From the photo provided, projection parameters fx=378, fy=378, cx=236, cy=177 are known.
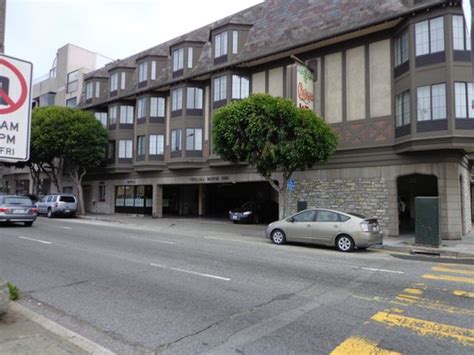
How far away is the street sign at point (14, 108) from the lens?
14.4 feet

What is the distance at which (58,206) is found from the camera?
27859 mm

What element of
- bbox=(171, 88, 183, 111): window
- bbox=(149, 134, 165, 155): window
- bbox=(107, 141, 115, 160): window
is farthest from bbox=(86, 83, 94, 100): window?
bbox=(171, 88, 183, 111): window

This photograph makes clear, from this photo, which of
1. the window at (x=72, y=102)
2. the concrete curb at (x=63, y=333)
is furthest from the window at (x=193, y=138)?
the concrete curb at (x=63, y=333)

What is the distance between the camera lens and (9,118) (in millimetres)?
4434

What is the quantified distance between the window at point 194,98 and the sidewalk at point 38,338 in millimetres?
22852

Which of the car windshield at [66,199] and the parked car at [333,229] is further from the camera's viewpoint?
the car windshield at [66,199]

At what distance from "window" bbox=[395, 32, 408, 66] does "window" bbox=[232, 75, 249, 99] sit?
29.9 feet

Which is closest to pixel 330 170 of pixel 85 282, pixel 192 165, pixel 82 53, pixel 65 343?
pixel 192 165

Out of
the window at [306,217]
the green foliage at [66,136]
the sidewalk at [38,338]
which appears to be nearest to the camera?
the sidewalk at [38,338]

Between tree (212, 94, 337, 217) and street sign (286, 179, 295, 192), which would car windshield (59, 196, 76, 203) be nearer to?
tree (212, 94, 337, 217)

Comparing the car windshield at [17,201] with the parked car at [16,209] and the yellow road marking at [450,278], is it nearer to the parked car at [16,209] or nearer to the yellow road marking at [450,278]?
the parked car at [16,209]

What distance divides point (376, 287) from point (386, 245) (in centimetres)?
729

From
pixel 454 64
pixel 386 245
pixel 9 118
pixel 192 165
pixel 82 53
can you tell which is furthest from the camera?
pixel 82 53

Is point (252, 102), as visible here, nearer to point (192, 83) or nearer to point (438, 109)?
point (438, 109)
